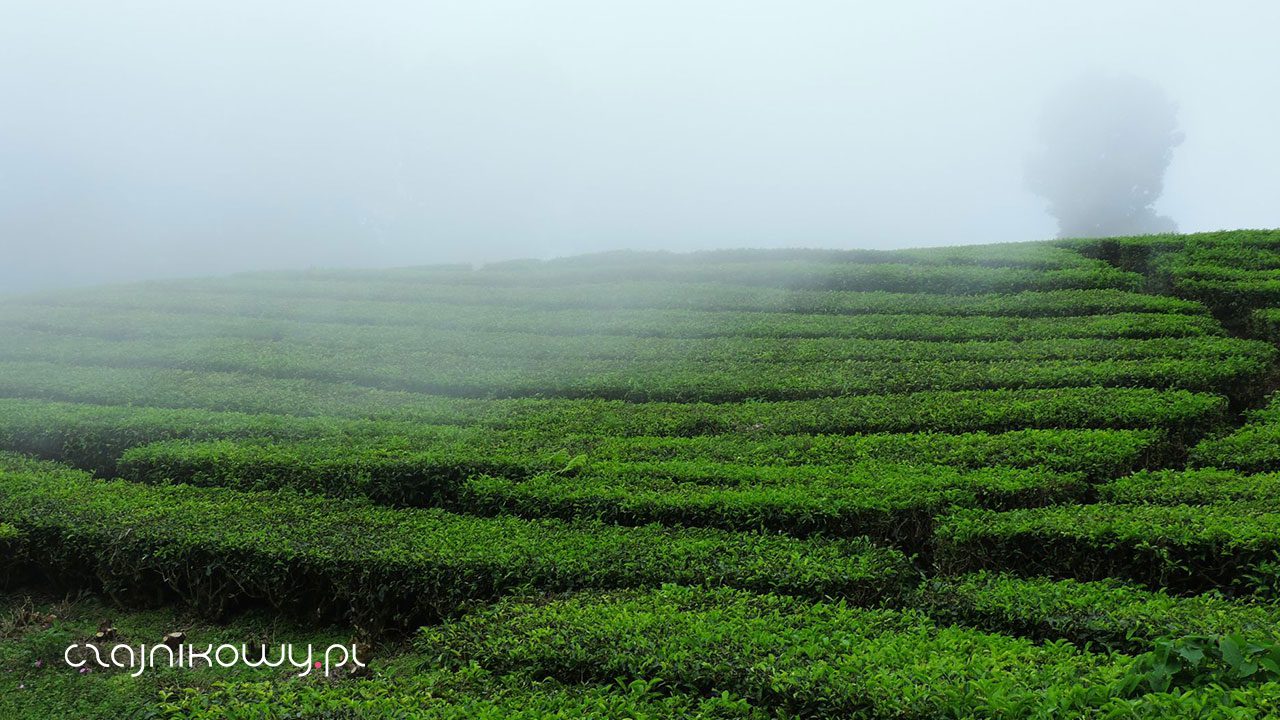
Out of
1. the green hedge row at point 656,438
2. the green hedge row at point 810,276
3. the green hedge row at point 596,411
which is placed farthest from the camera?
the green hedge row at point 810,276

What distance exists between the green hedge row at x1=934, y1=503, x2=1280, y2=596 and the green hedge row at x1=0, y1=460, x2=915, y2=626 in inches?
30.5

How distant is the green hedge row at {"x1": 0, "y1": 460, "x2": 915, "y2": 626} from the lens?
24.8 feet

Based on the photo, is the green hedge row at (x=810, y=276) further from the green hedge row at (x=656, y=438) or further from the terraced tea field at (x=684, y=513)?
the green hedge row at (x=656, y=438)

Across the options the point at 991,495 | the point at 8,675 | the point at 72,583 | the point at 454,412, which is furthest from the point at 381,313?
the point at 991,495

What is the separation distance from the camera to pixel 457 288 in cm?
2158

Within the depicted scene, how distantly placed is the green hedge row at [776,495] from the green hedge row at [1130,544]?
1.19 feet

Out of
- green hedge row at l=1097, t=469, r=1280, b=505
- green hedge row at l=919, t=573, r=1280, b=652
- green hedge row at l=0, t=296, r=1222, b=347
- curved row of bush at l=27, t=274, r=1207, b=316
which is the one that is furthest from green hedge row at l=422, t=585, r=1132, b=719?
curved row of bush at l=27, t=274, r=1207, b=316

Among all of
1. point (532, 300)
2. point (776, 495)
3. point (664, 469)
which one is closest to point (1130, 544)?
point (776, 495)

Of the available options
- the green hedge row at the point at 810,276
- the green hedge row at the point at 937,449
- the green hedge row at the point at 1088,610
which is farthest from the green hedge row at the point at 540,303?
the green hedge row at the point at 1088,610

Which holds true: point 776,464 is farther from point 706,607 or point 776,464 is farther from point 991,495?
point 706,607

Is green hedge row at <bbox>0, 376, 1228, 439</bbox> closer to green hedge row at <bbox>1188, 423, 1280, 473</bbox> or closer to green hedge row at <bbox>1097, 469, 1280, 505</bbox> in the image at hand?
green hedge row at <bbox>1188, 423, 1280, 473</bbox>

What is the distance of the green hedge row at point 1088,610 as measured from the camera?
6.18m

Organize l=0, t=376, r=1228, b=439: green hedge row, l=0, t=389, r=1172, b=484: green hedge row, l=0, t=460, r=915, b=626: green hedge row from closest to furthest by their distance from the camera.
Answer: l=0, t=460, r=915, b=626: green hedge row → l=0, t=389, r=1172, b=484: green hedge row → l=0, t=376, r=1228, b=439: green hedge row

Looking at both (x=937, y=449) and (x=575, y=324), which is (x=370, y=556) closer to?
(x=937, y=449)
